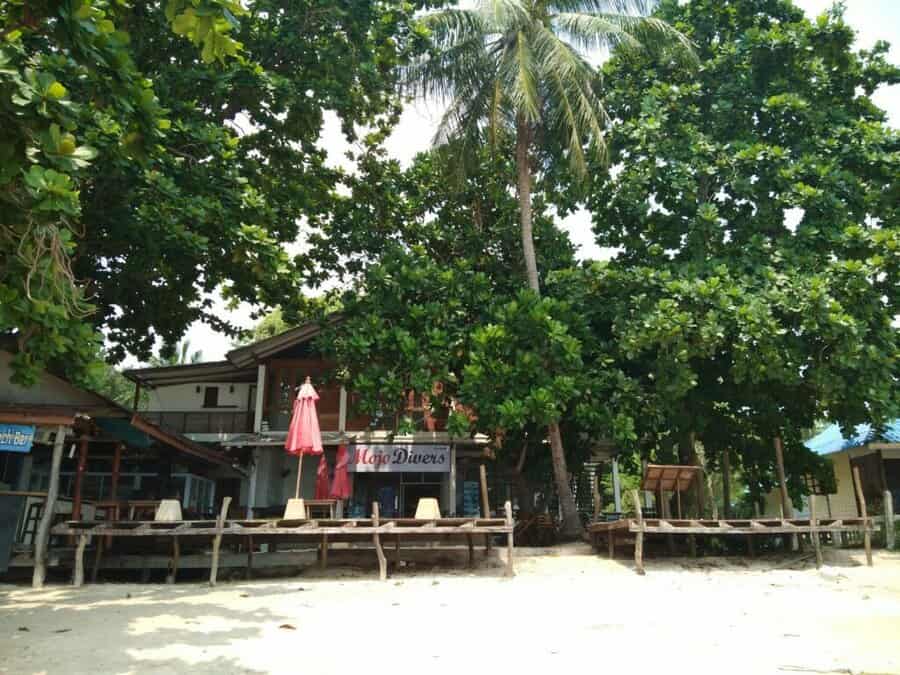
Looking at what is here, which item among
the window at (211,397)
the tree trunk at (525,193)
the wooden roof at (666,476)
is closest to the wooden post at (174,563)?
the wooden roof at (666,476)

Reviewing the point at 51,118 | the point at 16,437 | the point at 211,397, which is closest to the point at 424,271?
the point at 16,437

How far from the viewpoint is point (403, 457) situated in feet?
58.8

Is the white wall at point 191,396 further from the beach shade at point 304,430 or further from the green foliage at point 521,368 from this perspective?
the green foliage at point 521,368

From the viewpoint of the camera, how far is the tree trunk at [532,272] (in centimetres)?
1509

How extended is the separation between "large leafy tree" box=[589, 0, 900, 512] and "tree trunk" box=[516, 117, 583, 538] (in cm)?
182

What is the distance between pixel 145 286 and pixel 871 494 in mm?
19573

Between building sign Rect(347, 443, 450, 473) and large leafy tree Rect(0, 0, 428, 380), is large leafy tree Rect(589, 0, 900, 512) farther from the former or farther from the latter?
large leafy tree Rect(0, 0, 428, 380)

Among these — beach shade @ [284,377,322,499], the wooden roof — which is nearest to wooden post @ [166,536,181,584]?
beach shade @ [284,377,322,499]

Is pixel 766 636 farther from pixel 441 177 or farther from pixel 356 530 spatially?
pixel 441 177

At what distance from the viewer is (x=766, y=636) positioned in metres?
7.04

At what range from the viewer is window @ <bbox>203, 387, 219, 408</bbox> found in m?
20.4

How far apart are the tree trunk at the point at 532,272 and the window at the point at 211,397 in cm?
1001

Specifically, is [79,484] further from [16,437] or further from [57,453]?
[16,437]

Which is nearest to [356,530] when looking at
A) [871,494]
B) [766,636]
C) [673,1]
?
[766,636]
